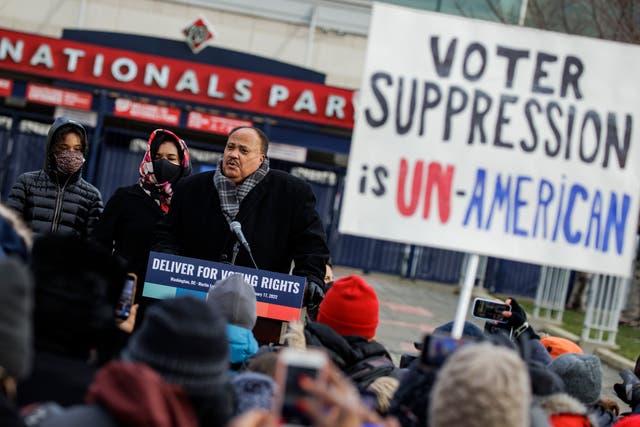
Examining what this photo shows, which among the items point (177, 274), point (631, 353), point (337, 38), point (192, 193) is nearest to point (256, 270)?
point (177, 274)

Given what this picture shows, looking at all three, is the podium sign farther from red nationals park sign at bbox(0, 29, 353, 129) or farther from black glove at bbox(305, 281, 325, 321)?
red nationals park sign at bbox(0, 29, 353, 129)

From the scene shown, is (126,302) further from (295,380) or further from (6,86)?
(6,86)

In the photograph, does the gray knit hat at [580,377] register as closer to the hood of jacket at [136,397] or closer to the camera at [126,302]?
the camera at [126,302]

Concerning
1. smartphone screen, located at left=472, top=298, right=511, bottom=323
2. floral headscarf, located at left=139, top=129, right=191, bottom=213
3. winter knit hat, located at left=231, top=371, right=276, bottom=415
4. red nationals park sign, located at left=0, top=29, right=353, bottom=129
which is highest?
red nationals park sign, located at left=0, top=29, right=353, bottom=129

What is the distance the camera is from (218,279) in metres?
4.85

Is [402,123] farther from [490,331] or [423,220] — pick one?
[490,331]

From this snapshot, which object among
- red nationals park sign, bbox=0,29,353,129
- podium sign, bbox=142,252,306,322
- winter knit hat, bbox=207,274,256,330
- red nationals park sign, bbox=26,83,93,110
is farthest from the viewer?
red nationals park sign, bbox=0,29,353,129

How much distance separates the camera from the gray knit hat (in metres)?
4.25

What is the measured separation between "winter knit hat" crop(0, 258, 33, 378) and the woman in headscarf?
309 centimetres

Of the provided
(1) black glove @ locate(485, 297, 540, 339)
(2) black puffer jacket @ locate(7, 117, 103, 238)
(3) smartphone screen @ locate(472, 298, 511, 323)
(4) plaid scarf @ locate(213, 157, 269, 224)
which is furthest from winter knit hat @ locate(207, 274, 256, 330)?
(2) black puffer jacket @ locate(7, 117, 103, 238)

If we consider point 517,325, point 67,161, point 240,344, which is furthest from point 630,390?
A: point 67,161

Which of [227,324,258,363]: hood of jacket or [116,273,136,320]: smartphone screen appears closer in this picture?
[227,324,258,363]: hood of jacket

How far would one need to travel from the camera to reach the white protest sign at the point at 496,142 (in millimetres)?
4031

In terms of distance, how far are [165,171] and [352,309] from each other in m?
2.28
